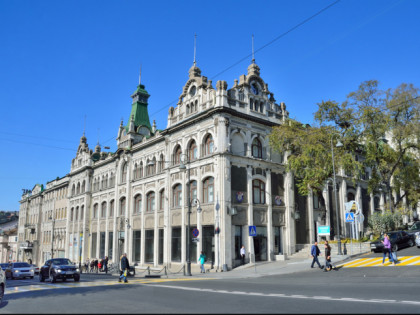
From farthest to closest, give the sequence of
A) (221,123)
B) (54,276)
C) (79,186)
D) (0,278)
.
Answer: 1. (79,186)
2. (221,123)
3. (54,276)
4. (0,278)

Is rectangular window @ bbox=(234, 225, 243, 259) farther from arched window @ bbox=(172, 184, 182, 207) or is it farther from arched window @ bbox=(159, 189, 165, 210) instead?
arched window @ bbox=(159, 189, 165, 210)

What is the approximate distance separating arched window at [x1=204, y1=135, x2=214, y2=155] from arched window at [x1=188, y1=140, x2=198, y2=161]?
1.60 metres

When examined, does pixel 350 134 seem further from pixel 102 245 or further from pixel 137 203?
pixel 102 245

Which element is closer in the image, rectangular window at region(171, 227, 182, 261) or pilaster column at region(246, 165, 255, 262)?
pilaster column at region(246, 165, 255, 262)

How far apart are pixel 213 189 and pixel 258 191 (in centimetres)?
425

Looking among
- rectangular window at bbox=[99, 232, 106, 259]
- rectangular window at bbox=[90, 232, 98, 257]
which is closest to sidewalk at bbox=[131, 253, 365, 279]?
rectangular window at bbox=[99, 232, 106, 259]

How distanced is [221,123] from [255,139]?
4.33 m

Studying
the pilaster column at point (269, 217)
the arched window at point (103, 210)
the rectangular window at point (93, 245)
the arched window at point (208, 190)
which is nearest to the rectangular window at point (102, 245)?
the rectangular window at point (93, 245)

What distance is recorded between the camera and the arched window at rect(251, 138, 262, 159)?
34.1 m

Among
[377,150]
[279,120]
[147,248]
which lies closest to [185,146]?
[279,120]

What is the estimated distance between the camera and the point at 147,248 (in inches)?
1556

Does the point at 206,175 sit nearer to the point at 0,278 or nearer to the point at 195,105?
the point at 195,105

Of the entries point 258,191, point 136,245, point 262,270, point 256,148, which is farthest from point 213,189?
point 136,245

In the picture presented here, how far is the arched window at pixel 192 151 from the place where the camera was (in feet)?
114
